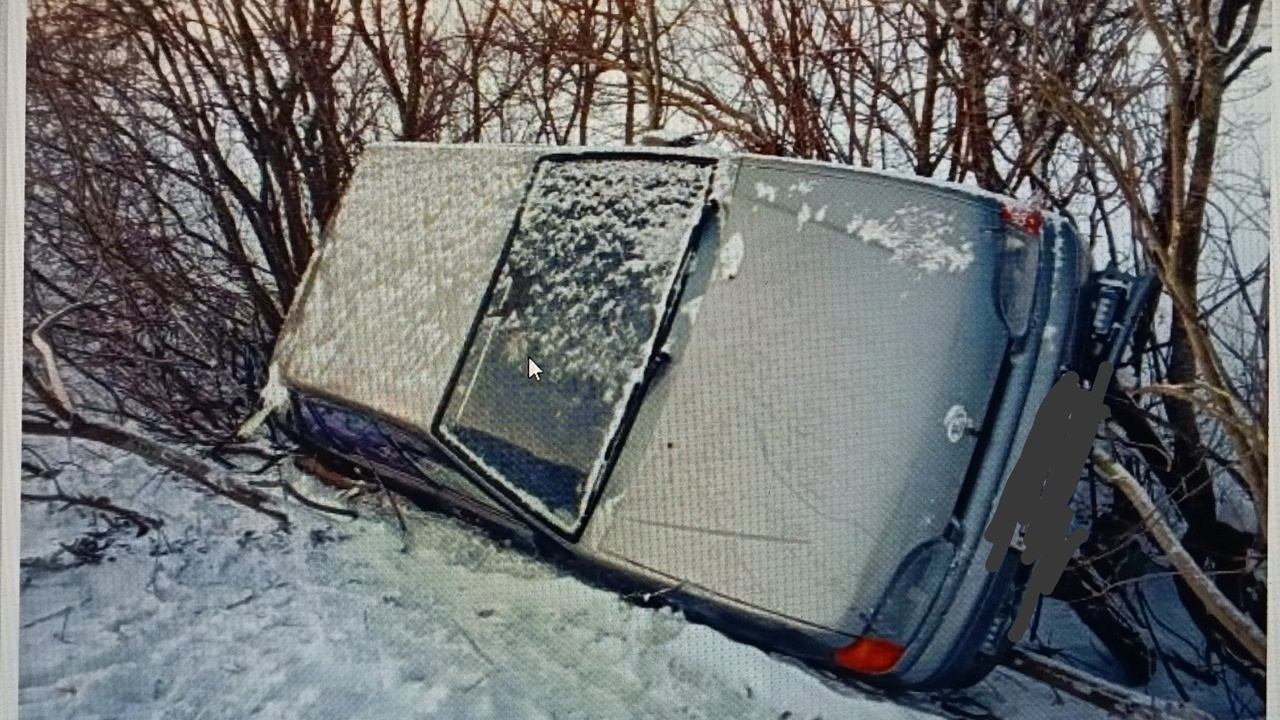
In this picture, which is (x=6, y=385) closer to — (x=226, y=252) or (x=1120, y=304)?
(x=226, y=252)

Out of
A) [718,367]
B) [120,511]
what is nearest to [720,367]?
[718,367]

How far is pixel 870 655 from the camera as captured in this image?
146cm

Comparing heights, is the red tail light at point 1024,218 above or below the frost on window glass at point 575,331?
above

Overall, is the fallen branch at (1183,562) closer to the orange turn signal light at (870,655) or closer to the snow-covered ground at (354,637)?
the snow-covered ground at (354,637)

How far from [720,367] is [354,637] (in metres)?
0.69

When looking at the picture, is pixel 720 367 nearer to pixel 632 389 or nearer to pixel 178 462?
pixel 632 389

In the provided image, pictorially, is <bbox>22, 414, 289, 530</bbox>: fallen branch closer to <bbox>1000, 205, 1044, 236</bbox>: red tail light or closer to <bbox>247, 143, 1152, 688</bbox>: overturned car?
<bbox>247, 143, 1152, 688</bbox>: overturned car

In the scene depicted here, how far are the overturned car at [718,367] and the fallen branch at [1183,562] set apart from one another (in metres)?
0.18

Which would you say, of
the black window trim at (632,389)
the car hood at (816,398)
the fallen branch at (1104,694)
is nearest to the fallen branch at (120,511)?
the black window trim at (632,389)

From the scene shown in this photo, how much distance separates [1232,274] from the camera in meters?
1.54

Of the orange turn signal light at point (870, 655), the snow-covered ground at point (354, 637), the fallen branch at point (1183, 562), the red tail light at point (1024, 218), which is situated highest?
the red tail light at point (1024, 218)

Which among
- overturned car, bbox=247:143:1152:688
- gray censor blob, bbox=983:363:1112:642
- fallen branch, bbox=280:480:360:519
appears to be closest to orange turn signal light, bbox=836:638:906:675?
overturned car, bbox=247:143:1152:688

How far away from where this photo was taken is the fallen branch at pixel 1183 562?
4.91 feet

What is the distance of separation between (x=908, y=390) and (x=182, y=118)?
1.16m
